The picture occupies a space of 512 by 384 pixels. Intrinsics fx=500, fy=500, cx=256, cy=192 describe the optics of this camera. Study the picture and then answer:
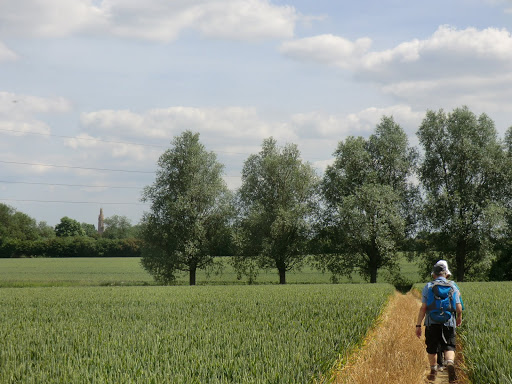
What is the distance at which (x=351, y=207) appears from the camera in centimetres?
4750

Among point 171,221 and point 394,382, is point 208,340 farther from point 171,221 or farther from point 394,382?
point 171,221

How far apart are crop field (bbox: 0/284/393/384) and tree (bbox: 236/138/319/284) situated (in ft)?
107

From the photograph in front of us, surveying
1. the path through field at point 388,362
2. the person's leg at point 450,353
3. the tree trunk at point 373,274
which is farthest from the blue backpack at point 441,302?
the tree trunk at point 373,274

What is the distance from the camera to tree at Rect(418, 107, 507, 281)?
46344mm

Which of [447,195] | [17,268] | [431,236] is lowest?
[17,268]

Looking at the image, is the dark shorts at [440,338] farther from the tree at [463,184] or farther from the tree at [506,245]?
the tree at [506,245]

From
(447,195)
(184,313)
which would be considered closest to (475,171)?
(447,195)

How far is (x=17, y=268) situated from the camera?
73375mm

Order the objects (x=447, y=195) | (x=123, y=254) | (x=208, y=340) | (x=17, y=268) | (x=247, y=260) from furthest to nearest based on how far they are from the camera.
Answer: (x=123, y=254)
(x=17, y=268)
(x=247, y=260)
(x=447, y=195)
(x=208, y=340)

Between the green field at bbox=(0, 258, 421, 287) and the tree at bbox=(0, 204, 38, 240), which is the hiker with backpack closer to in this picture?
the green field at bbox=(0, 258, 421, 287)

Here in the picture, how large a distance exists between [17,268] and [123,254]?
36.2 metres

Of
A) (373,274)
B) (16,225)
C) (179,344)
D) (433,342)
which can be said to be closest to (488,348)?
(433,342)

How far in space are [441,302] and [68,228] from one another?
171 m

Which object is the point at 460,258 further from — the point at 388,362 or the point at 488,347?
the point at 388,362
